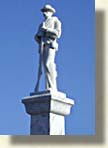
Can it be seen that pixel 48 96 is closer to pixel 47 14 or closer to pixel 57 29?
pixel 57 29

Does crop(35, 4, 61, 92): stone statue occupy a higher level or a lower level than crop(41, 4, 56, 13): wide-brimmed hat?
lower

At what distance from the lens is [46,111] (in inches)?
212

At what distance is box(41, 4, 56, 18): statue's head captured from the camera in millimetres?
5621

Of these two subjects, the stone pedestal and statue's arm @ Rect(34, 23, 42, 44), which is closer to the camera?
the stone pedestal

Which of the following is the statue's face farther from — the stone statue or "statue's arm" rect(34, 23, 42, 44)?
"statue's arm" rect(34, 23, 42, 44)

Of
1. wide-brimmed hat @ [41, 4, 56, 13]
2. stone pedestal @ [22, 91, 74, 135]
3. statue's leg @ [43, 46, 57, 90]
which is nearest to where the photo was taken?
stone pedestal @ [22, 91, 74, 135]

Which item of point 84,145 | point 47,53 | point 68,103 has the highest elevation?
point 47,53

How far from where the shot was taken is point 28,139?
215 inches

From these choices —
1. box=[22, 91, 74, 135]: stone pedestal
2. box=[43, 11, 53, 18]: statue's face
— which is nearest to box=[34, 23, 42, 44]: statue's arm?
box=[43, 11, 53, 18]: statue's face

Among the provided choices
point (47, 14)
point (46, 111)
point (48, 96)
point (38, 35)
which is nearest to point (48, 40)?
point (38, 35)

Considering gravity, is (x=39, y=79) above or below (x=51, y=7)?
below

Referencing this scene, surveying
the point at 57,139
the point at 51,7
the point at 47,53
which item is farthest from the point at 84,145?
the point at 51,7

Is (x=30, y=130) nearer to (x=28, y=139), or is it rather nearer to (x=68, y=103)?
(x=28, y=139)

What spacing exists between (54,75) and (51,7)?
71cm
